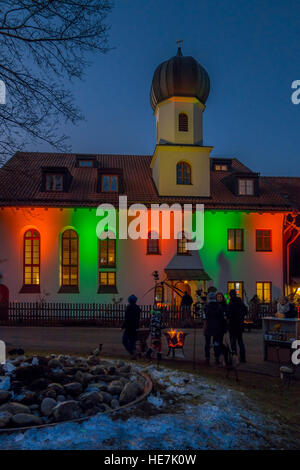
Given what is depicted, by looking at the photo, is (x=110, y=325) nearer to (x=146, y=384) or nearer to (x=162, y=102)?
(x=146, y=384)

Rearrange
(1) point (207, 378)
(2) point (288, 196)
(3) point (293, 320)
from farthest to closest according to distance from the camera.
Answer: (2) point (288, 196) < (3) point (293, 320) < (1) point (207, 378)

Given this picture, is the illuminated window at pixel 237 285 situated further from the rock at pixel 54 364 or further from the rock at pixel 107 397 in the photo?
the rock at pixel 107 397

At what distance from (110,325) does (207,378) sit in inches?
498

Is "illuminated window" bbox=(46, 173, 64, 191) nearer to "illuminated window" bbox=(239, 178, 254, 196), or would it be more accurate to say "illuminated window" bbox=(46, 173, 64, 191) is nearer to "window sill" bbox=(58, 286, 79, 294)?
"window sill" bbox=(58, 286, 79, 294)

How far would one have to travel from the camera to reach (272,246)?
89.2 feet

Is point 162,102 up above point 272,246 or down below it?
above

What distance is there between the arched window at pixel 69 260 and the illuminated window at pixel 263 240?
12.0 m

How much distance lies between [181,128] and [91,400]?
24.1 m

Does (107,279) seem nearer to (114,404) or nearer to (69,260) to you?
(69,260)

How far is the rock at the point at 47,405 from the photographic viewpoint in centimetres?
622

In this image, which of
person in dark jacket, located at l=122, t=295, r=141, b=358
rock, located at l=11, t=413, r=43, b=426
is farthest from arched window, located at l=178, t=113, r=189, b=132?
rock, located at l=11, t=413, r=43, b=426
